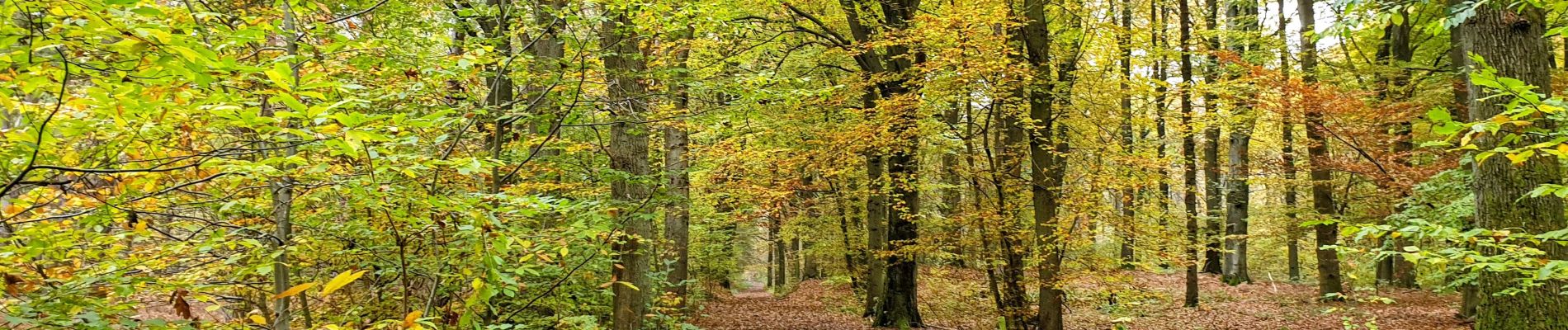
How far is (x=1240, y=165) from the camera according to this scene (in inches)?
537

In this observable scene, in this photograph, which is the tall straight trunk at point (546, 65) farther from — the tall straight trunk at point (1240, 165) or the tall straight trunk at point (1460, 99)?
the tall straight trunk at point (1460, 99)

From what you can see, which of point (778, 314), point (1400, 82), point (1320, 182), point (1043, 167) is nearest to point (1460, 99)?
point (1400, 82)

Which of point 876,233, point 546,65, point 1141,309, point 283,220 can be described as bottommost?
point 1141,309

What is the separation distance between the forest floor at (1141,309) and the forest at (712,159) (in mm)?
132

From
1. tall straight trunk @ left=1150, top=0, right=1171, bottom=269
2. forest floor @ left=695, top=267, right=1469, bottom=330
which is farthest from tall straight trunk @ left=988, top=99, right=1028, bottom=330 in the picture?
tall straight trunk @ left=1150, top=0, right=1171, bottom=269

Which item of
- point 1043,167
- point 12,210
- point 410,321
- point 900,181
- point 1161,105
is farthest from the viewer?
point 1161,105

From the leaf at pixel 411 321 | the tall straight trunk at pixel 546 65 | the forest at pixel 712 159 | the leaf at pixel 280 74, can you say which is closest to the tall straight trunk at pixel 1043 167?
the forest at pixel 712 159

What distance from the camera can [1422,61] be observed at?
12.5 meters

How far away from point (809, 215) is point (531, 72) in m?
13.3

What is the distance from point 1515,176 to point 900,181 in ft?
21.0

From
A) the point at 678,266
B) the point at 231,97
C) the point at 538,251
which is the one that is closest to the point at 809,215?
the point at 678,266

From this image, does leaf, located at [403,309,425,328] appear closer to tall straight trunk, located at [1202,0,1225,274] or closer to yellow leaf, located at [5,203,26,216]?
yellow leaf, located at [5,203,26,216]

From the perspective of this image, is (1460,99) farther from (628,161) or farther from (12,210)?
(12,210)

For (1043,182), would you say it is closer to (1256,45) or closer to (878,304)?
(878,304)
